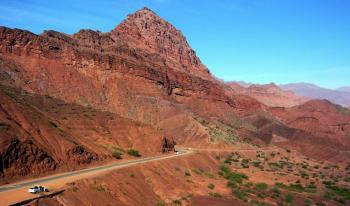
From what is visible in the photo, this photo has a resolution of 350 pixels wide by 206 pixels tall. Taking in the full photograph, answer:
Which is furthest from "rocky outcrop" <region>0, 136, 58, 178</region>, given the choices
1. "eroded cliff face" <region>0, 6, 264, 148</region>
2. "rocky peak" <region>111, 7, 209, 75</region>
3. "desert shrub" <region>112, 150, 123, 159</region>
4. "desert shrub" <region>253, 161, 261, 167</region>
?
"rocky peak" <region>111, 7, 209, 75</region>

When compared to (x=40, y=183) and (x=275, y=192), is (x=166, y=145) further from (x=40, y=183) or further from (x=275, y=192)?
(x=40, y=183)

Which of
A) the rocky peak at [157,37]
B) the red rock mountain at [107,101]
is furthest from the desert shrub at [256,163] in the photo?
the rocky peak at [157,37]

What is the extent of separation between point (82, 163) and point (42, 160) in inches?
198

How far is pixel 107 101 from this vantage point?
74.7 m

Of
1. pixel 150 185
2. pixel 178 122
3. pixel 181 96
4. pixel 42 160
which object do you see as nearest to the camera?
pixel 42 160

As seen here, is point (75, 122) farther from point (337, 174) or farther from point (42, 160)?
point (337, 174)

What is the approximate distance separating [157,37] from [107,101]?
43843 millimetres

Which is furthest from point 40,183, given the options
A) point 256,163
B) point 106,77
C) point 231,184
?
point 106,77

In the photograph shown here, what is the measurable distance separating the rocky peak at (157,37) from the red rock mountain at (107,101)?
0.35 m

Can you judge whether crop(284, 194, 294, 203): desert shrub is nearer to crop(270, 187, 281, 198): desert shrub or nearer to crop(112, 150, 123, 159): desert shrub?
crop(270, 187, 281, 198): desert shrub

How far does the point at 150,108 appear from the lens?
77.4 meters

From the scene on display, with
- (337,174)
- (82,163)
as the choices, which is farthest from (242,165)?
(82,163)

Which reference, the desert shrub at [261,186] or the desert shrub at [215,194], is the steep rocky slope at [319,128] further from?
the desert shrub at [215,194]

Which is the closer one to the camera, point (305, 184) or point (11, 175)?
point (11, 175)
